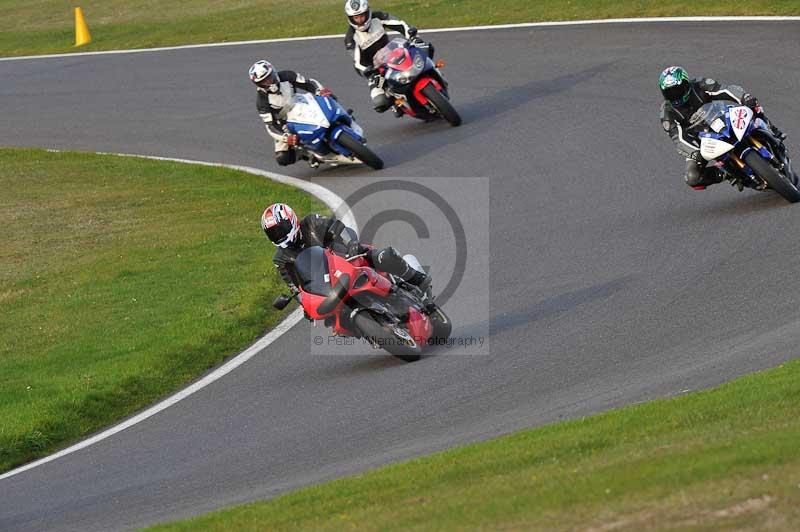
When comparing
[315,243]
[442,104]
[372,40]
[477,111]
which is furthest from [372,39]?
[315,243]

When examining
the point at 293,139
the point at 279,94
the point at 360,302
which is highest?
the point at 279,94

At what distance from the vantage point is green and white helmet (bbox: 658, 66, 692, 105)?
48.1 ft

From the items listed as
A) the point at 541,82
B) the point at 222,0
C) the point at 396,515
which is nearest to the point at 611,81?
the point at 541,82

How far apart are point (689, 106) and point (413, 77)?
6457 millimetres

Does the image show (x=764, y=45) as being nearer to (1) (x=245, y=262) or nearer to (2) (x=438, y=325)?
(1) (x=245, y=262)

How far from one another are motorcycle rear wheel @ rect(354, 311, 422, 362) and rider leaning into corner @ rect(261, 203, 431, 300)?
0.53m

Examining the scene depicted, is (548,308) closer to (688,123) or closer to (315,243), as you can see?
(315,243)

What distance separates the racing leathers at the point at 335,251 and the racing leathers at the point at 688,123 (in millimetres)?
4164

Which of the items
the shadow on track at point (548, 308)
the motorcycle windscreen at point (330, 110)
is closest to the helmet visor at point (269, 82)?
the motorcycle windscreen at point (330, 110)

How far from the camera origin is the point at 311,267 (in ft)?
39.2

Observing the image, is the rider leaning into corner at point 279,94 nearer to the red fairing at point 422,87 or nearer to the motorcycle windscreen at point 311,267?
the red fairing at point 422,87

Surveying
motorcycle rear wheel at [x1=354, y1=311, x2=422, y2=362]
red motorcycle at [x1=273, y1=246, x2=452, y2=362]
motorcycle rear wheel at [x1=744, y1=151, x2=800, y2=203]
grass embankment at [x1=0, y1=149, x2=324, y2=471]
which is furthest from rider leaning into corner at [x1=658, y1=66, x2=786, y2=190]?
grass embankment at [x1=0, y1=149, x2=324, y2=471]

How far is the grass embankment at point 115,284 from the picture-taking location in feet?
42.1

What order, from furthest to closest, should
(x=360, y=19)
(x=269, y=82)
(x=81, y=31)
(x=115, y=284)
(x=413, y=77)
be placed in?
1. (x=81, y=31)
2. (x=360, y=19)
3. (x=413, y=77)
4. (x=269, y=82)
5. (x=115, y=284)
